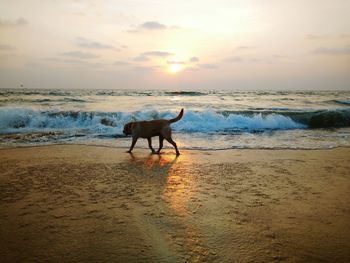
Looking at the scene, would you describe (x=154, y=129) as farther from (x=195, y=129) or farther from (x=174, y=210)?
(x=195, y=129)

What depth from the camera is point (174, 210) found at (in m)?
3.78

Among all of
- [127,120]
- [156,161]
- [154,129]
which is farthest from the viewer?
[127,120]

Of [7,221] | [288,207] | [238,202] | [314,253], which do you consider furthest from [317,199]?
[7,221]

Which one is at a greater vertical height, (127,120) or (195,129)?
(127,120)

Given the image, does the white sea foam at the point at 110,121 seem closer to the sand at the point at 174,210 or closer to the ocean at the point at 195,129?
the ocean at the point at 195,129

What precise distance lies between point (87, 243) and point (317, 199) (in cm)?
309

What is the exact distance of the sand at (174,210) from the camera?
9.12ft

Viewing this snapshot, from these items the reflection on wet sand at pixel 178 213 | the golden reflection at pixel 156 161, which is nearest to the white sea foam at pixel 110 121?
the golden reflection at pixel 156 161

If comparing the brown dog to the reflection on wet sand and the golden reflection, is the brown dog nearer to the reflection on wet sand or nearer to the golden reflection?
the golden reflection

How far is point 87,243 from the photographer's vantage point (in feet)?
9.50

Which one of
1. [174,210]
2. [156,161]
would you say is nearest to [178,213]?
[174,210]

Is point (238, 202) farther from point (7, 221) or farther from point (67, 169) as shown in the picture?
point (67, 169)

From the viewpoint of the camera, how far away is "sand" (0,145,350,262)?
2.78 meters

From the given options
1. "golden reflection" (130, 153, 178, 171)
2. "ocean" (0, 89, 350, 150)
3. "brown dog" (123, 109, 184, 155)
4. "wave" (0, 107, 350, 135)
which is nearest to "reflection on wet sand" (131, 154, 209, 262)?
"golden reflection" (130, 153, 178, 171)
